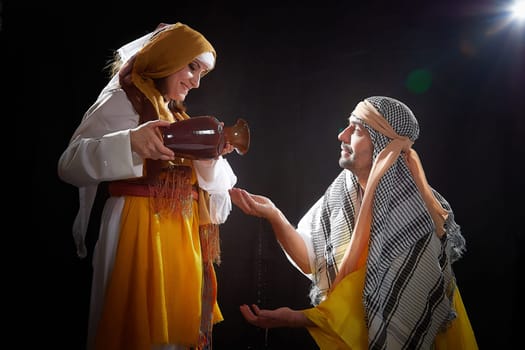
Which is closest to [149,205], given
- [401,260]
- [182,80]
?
[182,80]

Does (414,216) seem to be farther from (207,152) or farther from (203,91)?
(203,91)

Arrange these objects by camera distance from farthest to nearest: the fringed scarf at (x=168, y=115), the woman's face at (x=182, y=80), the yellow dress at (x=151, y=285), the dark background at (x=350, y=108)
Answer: the dark background at (x=350, y=108)
the woman's face at (x=182, y=80)
the fringed scarf at (x=168, y=115)
the yellow dress at (x=151, y=285)

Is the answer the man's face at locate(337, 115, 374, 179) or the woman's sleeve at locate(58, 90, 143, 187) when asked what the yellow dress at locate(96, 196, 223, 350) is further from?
the man's face at locate(337, 115, 374, 179)

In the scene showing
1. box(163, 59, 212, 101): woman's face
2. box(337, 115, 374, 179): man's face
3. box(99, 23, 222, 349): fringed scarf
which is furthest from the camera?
box(337, 115, 374, 179): man's face

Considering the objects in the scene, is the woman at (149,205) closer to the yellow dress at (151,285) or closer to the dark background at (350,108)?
the yellow dress at (151,285)

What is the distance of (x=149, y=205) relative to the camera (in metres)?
1.53

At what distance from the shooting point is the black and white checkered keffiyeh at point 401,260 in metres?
1.59

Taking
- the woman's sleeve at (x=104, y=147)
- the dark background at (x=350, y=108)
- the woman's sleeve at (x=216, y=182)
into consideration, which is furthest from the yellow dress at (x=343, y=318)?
the dark background at (x=350, y=108)

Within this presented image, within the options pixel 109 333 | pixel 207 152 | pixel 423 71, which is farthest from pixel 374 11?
pixel 109 333

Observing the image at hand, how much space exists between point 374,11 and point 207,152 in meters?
1.66

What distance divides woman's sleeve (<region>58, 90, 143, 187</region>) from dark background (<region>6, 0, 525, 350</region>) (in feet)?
3.09

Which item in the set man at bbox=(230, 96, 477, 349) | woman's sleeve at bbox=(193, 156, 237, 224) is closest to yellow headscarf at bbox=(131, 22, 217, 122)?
woman's sleeve at bbox=(193, 156, 237, 224)

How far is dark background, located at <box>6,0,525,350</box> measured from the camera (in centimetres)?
248

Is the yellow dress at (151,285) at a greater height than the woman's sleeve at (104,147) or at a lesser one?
lesser
